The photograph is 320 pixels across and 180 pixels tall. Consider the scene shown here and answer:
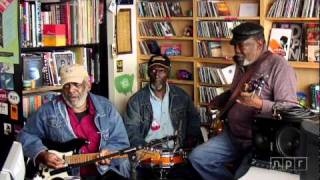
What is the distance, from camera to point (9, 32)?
11.1 ft

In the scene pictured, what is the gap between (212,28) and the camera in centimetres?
398

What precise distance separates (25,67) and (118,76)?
97cm

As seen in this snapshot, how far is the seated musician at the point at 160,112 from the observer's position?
3594mm

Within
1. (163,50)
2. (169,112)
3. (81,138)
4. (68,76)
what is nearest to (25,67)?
(68,76)

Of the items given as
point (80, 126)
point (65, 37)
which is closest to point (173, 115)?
point (80, 126)

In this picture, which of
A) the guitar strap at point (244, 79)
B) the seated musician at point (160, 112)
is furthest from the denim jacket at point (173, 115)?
the guitar strap at point (244, 79)

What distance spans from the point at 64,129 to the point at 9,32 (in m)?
0.89

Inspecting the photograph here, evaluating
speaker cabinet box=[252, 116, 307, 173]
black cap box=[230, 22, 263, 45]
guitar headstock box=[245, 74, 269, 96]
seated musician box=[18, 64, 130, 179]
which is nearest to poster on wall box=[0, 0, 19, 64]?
seated musician box=[18, 64, 130, 179]

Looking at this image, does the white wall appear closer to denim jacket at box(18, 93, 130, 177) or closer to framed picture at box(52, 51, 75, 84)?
framed picture at box(52, 51, 75, 84)

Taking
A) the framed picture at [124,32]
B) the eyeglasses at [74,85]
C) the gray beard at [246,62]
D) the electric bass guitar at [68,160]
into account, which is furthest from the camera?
the framed picture at [124,32]

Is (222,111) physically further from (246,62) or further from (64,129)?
(64,129)

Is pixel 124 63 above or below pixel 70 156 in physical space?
above

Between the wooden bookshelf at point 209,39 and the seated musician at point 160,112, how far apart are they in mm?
499

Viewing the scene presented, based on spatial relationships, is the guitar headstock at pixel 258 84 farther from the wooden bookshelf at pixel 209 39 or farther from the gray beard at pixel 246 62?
the wooden bookshelf at pixel 209 39
